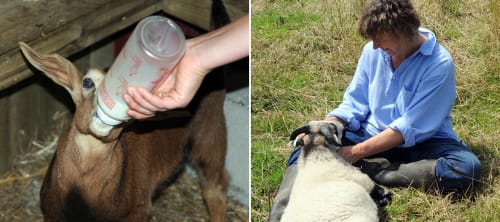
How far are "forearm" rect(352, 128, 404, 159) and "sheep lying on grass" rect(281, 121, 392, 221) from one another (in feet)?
0.12

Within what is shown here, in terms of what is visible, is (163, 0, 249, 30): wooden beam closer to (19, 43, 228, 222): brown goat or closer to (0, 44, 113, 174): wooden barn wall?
(19, 43, 228, 222): brown goat

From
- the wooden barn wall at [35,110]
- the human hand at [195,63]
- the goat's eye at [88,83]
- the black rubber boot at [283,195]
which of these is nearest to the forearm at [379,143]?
the black rubber boot at [283,195]

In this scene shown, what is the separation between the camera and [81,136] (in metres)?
1.72

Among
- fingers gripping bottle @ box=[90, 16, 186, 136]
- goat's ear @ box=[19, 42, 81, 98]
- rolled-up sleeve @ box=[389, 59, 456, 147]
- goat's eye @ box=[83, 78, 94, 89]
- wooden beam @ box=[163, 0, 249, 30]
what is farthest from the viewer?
wooden beam @ box=[163, 0, 249, 30]

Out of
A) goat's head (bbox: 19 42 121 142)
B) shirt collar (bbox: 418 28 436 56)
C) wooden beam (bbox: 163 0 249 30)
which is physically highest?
shirt collar (bbox: 418 28 436 56)

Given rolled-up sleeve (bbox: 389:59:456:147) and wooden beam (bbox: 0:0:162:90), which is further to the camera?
wooden beam (bbox: 0:0:162:90)

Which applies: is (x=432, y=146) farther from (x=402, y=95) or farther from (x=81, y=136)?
(x=81, y=136)

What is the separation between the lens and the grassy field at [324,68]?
1441 millimetres

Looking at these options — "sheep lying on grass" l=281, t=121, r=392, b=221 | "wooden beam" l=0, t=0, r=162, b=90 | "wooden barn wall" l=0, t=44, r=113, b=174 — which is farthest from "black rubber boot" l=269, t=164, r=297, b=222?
"wooden barn wall" l=0, t=44, r=113, b=174

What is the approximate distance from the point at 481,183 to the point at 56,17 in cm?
101

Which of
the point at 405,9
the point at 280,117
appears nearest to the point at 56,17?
the point at 280,117

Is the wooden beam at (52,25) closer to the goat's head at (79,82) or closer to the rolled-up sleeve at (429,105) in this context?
the goat's head at (79,82)

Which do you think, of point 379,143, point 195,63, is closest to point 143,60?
point 195,63

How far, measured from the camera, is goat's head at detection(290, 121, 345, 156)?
1431 mm
